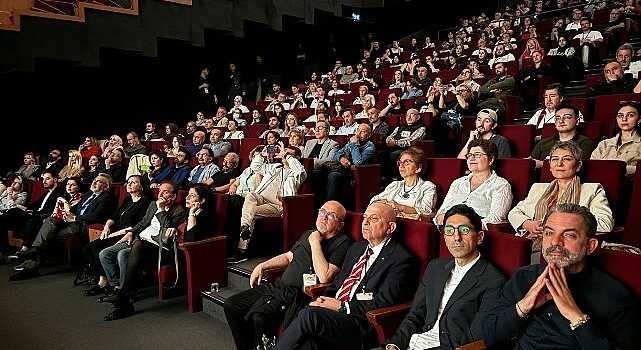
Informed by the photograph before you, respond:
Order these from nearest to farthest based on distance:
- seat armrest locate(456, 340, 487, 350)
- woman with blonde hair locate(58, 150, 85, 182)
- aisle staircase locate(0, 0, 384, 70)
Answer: seat armrest locate(456, 340, 487, 350), woman with blonde hair locate(58, 150, 85, 182), aisle staircase locate(0, 0, 384, 70)

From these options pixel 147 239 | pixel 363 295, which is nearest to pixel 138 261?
pixel 147 239

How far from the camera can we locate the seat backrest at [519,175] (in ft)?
5.60

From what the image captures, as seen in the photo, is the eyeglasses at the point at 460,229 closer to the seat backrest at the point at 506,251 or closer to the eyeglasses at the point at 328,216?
the seat backrest at the point at 506,251

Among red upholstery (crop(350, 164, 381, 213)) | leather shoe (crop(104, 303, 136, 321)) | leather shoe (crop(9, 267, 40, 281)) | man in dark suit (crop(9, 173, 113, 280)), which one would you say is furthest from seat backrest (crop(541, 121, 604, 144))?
leather shoe (crop(9, 267, 40, 281))

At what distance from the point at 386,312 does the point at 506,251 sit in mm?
321

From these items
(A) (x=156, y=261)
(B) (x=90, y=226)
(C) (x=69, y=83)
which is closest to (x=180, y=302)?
(A) (x=156, y=261)

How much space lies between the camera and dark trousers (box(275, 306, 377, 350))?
1.34 meters

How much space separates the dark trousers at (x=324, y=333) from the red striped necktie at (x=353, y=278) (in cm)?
10

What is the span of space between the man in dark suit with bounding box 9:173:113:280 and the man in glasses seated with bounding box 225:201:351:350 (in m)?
1.45

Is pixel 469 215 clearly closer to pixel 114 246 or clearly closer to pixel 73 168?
pixel 114 246

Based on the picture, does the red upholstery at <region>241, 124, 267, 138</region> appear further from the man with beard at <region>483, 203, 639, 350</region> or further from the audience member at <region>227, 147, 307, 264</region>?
the man with beard at <region>483, 203, 639, 350</region>

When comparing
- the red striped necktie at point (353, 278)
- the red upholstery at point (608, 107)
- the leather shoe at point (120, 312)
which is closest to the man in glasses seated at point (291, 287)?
the red striped necktie at point (353, 278)

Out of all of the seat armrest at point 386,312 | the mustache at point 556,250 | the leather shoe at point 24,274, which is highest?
the mustache at point 556,250

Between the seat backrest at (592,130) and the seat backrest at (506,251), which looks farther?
the seat backrest at (592,130)
